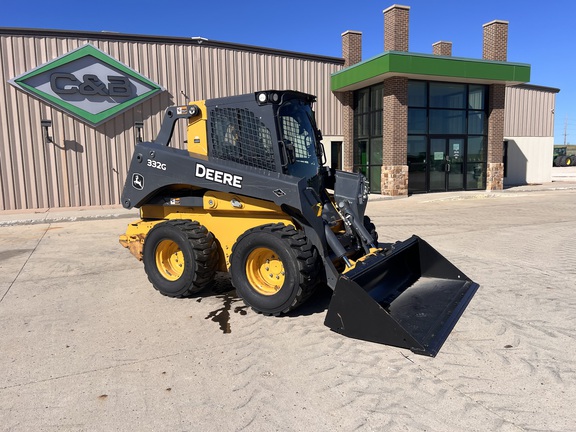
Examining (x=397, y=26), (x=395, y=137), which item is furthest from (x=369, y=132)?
(x=397, y=26)

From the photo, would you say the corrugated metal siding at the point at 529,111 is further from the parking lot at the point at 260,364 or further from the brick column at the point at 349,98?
the parking lot at the point at 260,364

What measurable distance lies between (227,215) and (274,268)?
0.98 m

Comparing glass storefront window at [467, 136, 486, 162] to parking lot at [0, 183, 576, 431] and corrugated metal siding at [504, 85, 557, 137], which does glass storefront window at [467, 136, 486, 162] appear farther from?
parking lot at [0, 183, 576, 431]

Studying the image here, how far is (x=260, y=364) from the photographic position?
3562 millimetres

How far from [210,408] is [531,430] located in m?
2.05

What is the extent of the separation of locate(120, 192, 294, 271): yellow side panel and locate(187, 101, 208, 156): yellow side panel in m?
0.62

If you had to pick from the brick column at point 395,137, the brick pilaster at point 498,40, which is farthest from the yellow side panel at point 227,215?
the brick pilaster at point 498,40

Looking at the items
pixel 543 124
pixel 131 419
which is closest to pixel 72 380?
pixel 131 419

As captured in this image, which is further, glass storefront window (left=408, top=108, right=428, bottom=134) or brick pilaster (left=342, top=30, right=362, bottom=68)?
brick pilaster (left=342, top=30, right=362, bottom=68)

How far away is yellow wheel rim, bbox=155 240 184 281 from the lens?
5.41 metres

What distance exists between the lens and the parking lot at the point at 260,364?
2.84m

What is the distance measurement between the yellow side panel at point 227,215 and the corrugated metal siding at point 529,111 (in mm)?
Answer: 21608

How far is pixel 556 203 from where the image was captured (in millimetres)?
14398

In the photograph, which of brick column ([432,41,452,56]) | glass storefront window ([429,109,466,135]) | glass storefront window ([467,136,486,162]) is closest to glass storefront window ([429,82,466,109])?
glass storefront window ([429,109,466,135])
